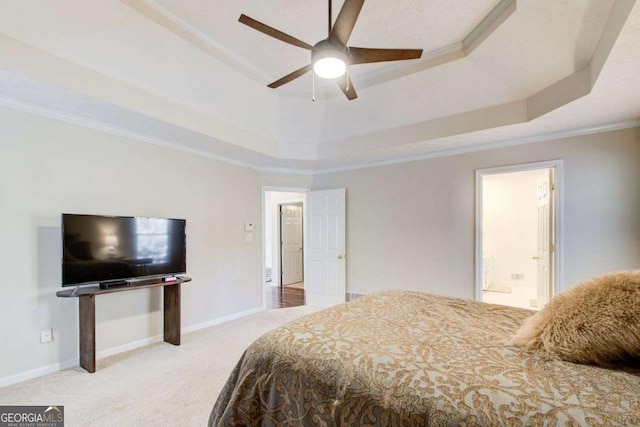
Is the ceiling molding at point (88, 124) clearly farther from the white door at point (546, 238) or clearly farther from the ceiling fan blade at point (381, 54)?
the white door at point (546, 238)

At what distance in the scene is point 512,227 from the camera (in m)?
6.77

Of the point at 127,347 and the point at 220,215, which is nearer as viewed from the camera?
the point at 127,347

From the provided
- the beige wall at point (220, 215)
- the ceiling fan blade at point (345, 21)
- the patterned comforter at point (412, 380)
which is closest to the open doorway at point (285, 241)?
the beige wall at point (220, 215)

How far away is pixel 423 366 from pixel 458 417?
0.67ft

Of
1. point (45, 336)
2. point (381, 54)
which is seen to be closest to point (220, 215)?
point (45, 336)

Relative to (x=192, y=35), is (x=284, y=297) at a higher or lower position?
lower

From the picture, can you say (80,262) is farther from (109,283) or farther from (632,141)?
(632,141)

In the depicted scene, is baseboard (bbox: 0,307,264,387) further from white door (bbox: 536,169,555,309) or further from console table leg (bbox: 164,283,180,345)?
white door (bbox: 536,169,555,309)

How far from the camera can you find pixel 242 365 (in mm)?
1488

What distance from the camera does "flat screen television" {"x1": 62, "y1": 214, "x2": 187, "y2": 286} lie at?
2746 millimetres

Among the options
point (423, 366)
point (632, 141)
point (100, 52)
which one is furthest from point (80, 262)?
point (632, 141)

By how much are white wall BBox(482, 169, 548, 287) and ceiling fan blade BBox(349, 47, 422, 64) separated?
5.21m

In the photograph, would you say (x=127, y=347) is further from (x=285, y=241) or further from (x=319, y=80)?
(x=285, y=241)

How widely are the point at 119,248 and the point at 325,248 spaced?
3092 mm
